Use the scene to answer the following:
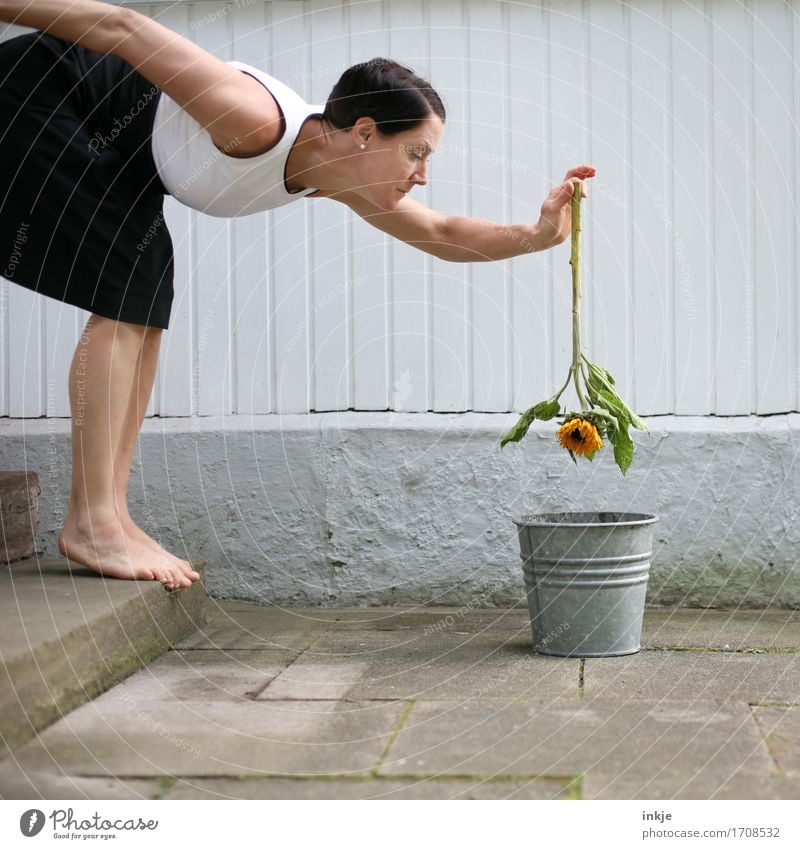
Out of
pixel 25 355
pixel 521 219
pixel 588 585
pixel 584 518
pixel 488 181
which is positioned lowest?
pixel 588 585

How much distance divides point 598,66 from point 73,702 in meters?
2.30

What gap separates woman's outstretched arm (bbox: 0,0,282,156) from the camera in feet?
7.27

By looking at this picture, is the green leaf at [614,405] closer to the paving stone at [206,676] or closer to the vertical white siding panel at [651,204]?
the vertical white siding panel at [651,204]

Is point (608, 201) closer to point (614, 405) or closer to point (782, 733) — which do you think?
point (614, 405)

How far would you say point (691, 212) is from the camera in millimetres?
3199

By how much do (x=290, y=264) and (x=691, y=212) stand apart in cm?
120

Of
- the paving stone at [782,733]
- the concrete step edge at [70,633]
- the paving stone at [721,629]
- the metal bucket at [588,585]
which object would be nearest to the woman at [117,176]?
the concrete step edge at [70,633]

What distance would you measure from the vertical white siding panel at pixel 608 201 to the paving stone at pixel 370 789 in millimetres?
1766

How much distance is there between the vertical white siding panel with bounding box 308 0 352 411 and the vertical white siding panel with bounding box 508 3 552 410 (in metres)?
0.50

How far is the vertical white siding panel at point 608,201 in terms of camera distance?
321cm

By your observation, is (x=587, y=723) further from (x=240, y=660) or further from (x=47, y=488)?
(x=47, y=488)

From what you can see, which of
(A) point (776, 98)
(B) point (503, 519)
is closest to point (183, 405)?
(B) point (503, 519)

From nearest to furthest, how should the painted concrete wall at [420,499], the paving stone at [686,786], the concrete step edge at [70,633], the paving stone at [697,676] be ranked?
1. the paving stone at [686,786]
2. the concrete step edge at [70,633]
3. the paving stone at [697,676]
4. the painted concrete wall at [420,499]

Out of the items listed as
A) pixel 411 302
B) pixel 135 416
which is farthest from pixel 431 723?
pixel 411 302
